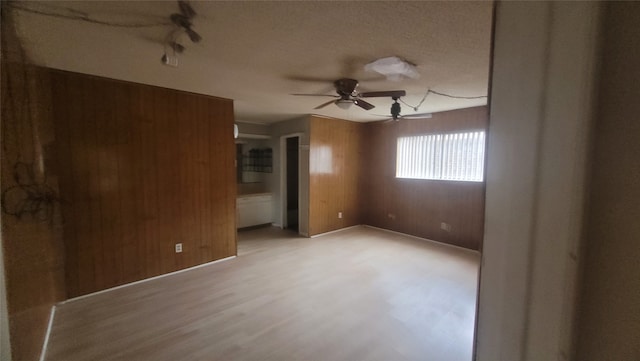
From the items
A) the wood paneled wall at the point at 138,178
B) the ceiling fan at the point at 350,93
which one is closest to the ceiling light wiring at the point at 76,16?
the wood paneled wall at the point at 138,178

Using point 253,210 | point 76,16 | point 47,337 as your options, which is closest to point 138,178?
point 47,337

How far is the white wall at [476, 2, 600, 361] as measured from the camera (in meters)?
0.34

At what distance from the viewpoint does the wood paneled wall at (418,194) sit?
4.26 metres

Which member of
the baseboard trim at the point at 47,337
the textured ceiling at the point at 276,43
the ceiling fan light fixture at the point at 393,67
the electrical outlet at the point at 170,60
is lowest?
the baseboard trim at the point at 47,337

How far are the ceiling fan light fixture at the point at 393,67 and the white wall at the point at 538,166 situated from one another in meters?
1.93

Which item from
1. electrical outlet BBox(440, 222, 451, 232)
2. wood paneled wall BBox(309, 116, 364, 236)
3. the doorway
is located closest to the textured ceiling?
wood paneled wall BBox(309, 116, 364, 236)

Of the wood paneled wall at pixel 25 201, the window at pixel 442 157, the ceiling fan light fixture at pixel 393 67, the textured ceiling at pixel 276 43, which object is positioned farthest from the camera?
the window at pixel 442 157

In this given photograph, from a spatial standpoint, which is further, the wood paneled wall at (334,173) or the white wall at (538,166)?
the wood paneled wall at (334,173)

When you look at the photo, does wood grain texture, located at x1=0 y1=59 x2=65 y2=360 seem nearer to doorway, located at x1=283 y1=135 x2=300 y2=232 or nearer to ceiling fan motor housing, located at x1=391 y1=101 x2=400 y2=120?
ceiling fan motor housing, located at x1=391 y1=101 x2=400 y2=120

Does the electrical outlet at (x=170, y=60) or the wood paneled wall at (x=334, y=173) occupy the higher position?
the electrical outlet at (x=170, y=60)

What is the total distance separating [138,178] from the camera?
119 inches

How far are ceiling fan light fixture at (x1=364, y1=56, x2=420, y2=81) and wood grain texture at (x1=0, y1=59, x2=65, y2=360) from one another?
7.47ft

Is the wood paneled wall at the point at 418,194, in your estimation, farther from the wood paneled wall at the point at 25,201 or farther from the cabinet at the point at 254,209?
the wood paneled wall at the point at 25,201

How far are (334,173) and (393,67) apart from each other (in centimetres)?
321
